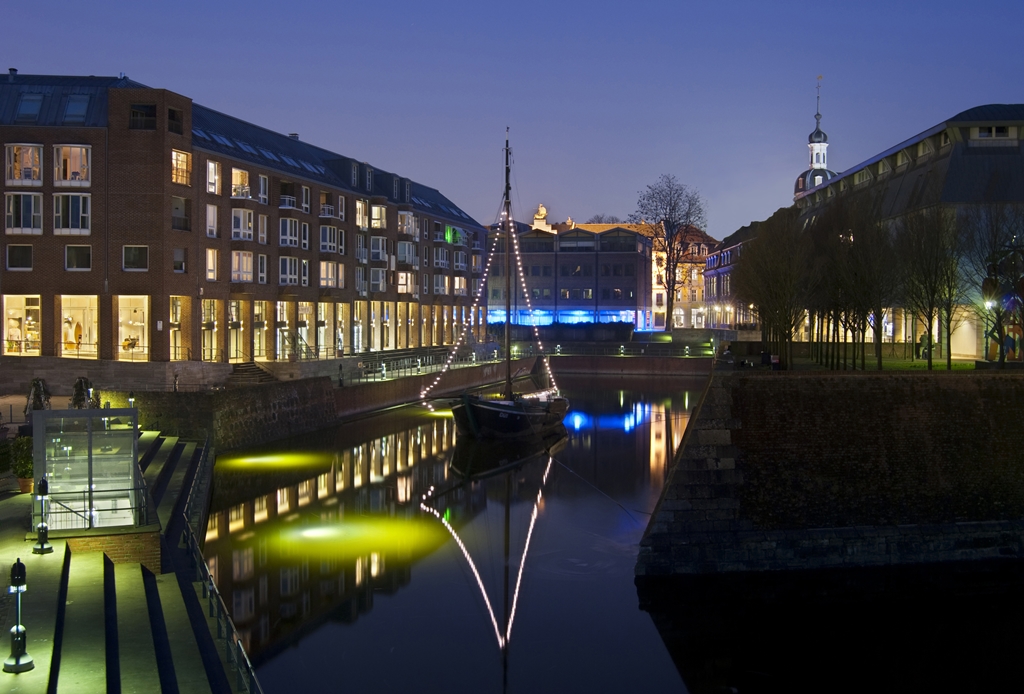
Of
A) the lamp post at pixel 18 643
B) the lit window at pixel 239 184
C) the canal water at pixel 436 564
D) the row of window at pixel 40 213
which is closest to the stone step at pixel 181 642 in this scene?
the lamp post at pixel 18 643

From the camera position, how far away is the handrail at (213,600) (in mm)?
13336

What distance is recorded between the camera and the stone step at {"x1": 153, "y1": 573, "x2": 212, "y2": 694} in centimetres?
1273

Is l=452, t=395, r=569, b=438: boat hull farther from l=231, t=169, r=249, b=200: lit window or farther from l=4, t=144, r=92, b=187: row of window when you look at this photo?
l=4, t=144, r=92, b=187: row of window

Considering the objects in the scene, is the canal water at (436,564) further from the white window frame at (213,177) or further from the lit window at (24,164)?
the lit window at (24,164)

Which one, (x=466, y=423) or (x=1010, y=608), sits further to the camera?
(x=466, y=423)

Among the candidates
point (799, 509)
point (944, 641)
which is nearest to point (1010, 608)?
point (944, 641)

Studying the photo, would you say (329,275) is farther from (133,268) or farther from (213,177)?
(133,268)

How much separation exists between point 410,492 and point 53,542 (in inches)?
699

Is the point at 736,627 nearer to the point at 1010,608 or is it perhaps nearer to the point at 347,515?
the point at 1010,608

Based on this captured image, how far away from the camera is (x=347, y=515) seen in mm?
29516

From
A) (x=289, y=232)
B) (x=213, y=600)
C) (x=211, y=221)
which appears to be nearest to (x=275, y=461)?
(x=211, y=221)

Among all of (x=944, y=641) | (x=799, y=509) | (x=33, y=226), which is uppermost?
(x=33, y=226)

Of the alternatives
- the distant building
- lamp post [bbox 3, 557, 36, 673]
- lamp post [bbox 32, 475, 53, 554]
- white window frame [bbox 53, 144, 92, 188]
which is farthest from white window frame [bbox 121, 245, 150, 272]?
the distant building

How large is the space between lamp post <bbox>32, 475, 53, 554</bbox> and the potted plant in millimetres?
3746
